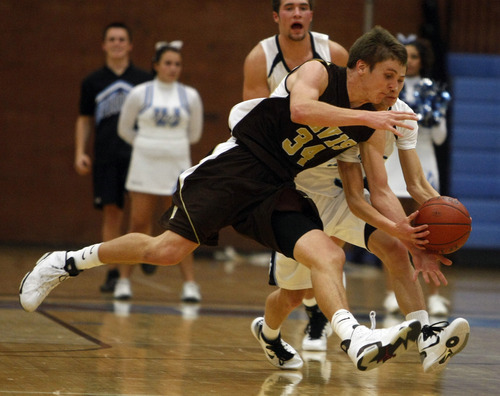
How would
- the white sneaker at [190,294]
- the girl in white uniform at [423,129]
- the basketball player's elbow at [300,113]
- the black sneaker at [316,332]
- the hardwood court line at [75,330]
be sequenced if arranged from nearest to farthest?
the basketball player's elbow at [300,113]
the hardwood court line at [75,330]
the black sneaker at [316,332]
the girl in white uniform at [423,129]
the white sneaker at [190,294]

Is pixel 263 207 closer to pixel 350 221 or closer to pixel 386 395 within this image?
pixel 350 221

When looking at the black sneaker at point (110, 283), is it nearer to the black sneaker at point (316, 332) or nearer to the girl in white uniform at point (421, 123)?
the girl in white uniform at point (421, 123)

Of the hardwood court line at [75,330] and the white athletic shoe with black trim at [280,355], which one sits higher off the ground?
the white athletic shoe with black trim at [280,355]

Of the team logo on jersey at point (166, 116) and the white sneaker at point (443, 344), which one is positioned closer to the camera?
the white sneaker at point (443, 344)

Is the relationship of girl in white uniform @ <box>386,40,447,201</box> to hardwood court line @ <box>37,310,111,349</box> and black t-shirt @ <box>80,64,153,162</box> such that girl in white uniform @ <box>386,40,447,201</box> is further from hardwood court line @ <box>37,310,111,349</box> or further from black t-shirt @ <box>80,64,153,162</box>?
hardwood court line @ <box>37,310,111,349</box>

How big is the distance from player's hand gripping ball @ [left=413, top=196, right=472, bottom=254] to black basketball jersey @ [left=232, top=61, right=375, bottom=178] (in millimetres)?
448

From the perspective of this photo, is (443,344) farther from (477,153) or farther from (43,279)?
(477,153)

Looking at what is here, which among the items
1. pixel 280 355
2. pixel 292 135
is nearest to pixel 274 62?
pixel 292 135

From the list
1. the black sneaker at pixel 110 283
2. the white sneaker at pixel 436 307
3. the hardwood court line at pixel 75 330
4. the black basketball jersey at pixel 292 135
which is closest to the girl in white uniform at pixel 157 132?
the black sneaker at pixel 110 283

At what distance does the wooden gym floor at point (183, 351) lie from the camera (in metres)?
3.85

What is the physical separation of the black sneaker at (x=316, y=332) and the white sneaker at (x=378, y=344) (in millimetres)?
1395

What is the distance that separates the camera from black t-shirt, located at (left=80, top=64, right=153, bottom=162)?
7.64m

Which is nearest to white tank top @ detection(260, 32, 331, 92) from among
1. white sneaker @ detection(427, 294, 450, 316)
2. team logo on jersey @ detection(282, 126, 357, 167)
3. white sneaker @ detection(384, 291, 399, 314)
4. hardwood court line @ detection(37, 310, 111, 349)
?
team logo on jersey @ detection(282, 126, 357, 167)

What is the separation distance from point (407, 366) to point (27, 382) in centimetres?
186
